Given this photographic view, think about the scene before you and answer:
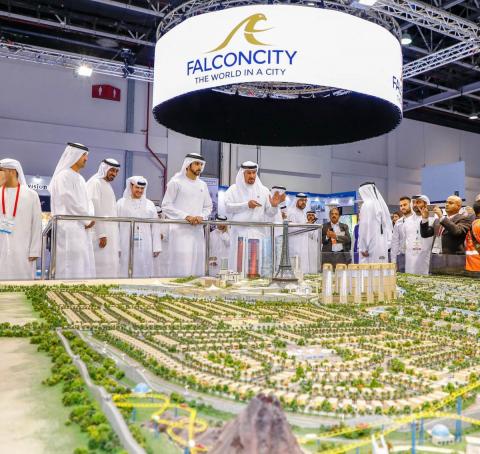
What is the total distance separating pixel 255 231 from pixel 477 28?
5.28 meters

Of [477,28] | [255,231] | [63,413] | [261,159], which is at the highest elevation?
[477,28]

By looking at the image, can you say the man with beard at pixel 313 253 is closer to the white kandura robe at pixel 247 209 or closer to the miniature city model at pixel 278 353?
the white kandura robe at pixel 247 209

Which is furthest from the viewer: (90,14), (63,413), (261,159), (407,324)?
(261,159)

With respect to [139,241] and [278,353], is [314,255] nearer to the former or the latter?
[139,241]

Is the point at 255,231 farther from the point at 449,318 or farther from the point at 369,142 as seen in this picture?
the point at 369,142

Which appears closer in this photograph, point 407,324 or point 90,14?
point 407,324

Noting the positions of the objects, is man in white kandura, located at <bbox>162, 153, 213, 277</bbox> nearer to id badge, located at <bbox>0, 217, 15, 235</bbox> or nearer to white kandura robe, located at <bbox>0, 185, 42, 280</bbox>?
white kandura robe, located at <bbox>0, 185, 42, 280</bbox>

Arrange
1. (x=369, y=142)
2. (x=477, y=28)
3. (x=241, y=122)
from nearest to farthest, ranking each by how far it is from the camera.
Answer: (x=241, y=122)
(x=477, y=28)
(x=369, y=142)

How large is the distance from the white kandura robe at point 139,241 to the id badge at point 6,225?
1640 mm

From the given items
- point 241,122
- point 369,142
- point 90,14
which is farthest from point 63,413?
point 369,142

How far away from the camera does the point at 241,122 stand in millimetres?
4281

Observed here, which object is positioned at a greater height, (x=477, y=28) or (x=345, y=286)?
(x=477, y=28)

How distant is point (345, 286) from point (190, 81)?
1.52 m

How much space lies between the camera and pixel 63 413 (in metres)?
1.08
